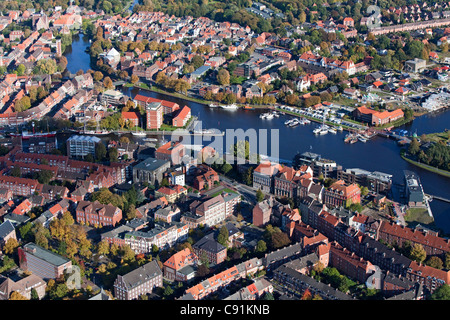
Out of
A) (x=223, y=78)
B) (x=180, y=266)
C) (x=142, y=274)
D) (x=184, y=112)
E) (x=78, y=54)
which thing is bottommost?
(x=180, y=266)

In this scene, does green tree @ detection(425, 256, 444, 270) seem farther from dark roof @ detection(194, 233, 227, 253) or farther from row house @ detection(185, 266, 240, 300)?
dark roof @ detection(194, 233, 227, 253)

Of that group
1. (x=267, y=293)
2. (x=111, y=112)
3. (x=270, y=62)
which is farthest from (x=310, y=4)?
(x=267, y=293)

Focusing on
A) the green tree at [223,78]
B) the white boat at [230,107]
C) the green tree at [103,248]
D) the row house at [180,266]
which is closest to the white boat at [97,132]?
the white boat at [230,107]

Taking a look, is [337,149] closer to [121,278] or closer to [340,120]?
[340,120]

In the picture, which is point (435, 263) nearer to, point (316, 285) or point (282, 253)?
point (316, 285)

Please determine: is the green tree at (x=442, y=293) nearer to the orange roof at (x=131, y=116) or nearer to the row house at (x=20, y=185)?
the row house at (x=20, y=185)

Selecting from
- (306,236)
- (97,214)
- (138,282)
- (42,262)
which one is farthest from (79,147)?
(306,236)
